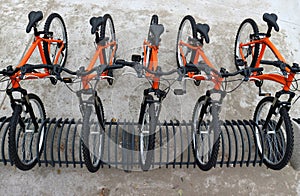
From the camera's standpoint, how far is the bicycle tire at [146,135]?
246cm

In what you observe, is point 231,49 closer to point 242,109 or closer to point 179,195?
point 242,109

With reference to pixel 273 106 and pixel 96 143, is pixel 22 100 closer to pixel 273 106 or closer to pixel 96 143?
pixel 96 143

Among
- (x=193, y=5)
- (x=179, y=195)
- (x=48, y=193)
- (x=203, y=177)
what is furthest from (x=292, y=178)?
(x=193, y=5)

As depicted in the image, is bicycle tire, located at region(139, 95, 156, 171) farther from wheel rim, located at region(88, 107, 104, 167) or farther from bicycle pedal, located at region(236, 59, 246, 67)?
bicycle pedal, located at region(236, 59, 246, 67)

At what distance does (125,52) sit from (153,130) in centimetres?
180

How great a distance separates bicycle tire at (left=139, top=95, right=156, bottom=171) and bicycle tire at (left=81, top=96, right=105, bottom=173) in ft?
1.24

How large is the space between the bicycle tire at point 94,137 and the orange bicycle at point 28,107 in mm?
461

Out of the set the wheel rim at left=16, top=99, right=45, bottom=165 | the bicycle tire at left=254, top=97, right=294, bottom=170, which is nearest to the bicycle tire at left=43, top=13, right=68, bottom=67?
the wheel rim at left=16, top=99, right=45, bottom=165

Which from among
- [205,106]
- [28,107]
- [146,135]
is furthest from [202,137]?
[28,107]

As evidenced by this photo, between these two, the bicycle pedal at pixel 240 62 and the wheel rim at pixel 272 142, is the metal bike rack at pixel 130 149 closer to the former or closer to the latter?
the wheel rim at pixel 272 142

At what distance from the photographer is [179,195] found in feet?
9.28

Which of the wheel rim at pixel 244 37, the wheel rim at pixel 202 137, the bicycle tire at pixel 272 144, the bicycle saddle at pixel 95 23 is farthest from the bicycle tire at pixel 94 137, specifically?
the wheel rim at pixel 244 37

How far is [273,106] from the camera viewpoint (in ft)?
8.77

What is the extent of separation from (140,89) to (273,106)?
1566 millimetres
